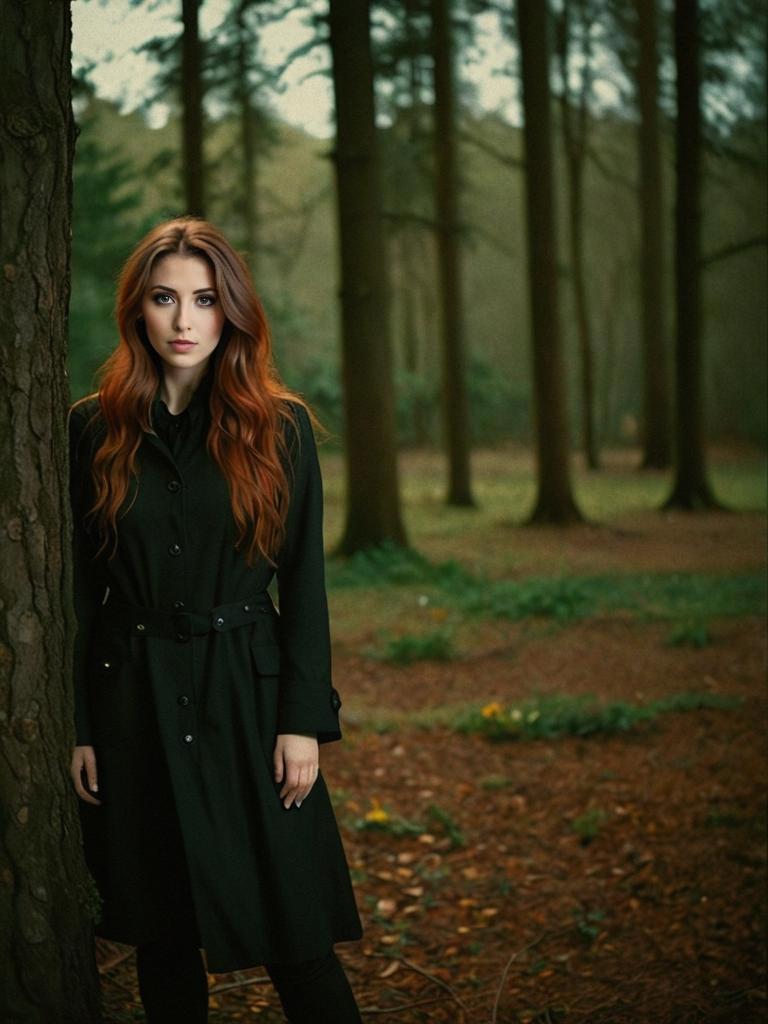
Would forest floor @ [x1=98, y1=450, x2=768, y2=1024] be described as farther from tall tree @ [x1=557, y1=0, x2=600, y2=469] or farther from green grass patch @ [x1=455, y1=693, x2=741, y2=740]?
tall tree @ [x1=557, y1=0, x2=600, y2=469]

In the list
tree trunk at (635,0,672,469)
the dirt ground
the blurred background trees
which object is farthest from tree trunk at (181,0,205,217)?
tree trunk at (635,0,672,469)

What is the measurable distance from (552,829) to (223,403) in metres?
3.24

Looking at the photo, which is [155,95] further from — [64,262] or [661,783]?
[64,262]

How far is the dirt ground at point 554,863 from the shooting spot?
12.4 ft

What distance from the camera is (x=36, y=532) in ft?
8.00

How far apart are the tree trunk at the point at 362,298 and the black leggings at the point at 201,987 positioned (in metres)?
8.78

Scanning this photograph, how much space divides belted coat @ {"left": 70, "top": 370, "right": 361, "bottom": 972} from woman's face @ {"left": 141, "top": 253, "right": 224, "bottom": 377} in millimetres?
185

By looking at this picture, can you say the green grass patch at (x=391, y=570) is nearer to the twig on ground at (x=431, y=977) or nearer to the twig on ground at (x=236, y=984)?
the twig on ground at (x=431, y=977)

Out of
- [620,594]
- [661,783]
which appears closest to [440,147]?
[620,594]

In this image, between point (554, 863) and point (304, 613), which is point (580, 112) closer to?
point (554, 863)

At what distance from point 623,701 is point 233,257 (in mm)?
4958

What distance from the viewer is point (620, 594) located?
9.97 m

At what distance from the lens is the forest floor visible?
383cm

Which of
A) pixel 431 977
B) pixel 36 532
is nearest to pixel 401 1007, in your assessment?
pixel 431 977
